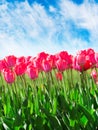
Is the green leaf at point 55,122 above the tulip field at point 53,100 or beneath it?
beneath

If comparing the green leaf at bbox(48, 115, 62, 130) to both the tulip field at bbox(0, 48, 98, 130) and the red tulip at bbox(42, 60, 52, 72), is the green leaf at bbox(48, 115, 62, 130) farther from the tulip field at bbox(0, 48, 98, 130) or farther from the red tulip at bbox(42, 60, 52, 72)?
the red tulip at bbox(42, 60, 52, 72)

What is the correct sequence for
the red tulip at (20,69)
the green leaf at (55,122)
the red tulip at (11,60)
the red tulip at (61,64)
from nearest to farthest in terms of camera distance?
the green leaf at (55,122), the red tulip at (61,64), the red tulip at (20,69), the red tulip at (11,60)

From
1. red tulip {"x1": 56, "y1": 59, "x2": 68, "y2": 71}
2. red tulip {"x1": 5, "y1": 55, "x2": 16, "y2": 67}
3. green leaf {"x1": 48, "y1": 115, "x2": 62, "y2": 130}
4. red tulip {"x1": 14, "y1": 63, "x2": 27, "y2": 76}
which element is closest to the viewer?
green leaf {"x1": 48, "y1": 115, "x2": 62, "y2": 130}

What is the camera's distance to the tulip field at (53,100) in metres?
4.24

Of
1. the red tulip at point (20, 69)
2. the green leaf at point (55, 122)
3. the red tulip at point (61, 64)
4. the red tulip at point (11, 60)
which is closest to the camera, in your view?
the green leaf at point (55, 122)

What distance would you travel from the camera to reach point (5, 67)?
625cm

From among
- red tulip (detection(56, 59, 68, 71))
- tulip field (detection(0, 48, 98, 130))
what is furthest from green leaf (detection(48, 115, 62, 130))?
red tulip (detection(56, 59, 68, 71))

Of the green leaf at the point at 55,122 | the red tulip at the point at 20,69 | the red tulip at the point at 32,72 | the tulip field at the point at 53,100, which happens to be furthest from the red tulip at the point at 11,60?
the green leaf at the point at 55,122

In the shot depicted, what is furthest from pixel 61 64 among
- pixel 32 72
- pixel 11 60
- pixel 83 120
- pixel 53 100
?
pixel 83 120

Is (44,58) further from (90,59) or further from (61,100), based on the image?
(61,100)

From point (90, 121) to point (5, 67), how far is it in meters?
2.38

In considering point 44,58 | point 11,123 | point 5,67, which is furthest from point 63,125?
point 5,67

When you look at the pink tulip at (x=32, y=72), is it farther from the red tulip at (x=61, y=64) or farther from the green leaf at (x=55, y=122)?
the green leaf at (x=55, y=122)

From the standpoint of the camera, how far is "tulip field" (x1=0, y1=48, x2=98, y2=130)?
167 inches
